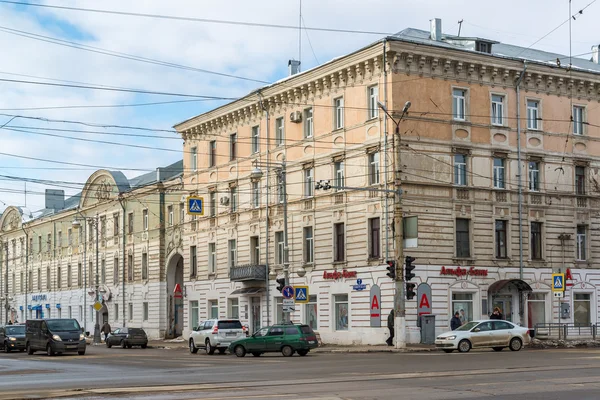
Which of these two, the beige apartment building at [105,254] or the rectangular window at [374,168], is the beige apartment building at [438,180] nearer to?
the rectangular window at [374,168]

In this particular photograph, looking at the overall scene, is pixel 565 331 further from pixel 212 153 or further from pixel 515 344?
pixel 212 153

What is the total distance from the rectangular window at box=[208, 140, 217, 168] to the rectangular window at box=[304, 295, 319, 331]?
41.6 feet

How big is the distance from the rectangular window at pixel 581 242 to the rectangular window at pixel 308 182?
43.5 ft

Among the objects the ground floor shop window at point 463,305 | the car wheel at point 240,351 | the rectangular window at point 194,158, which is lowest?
the car wheel at point 240,351

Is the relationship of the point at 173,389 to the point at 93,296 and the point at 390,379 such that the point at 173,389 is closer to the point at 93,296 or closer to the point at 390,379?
the point at 390,379

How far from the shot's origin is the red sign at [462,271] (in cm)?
4242

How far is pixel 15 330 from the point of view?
155ft

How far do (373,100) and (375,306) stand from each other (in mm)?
9367

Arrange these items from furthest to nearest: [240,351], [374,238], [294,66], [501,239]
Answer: [294,66], [501,239], [374,238], [240,351]

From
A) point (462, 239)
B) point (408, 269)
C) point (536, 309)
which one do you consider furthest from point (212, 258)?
point (408, 269)

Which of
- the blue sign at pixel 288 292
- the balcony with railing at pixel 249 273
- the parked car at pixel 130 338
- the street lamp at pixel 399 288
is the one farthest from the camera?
the parked car at pixel 130 338

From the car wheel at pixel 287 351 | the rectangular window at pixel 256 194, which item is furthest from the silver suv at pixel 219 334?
the rectangular window at pixel 256 194

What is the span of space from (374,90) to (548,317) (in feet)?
44.8

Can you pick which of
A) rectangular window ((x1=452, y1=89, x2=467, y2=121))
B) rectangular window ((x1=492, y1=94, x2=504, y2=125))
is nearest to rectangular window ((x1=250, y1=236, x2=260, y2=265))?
rectangular window ((x1=452, y1=89, x2=467, y2=121))
